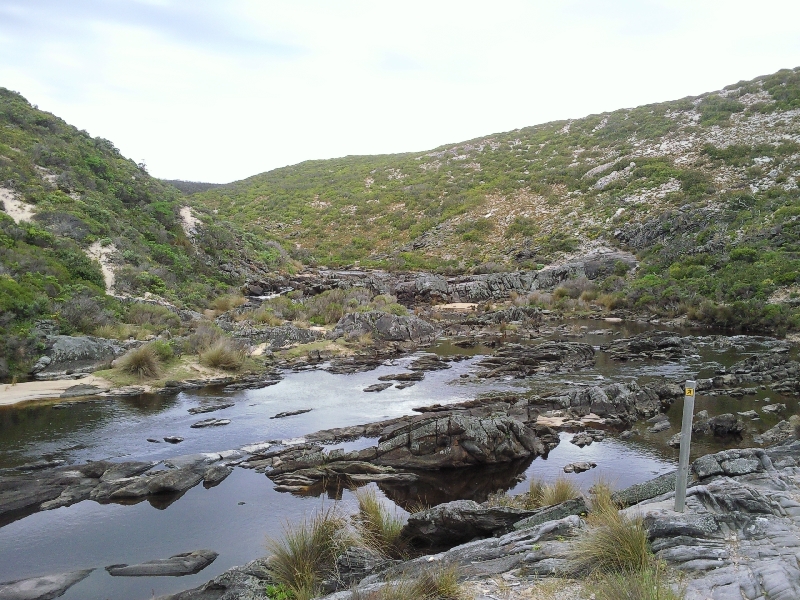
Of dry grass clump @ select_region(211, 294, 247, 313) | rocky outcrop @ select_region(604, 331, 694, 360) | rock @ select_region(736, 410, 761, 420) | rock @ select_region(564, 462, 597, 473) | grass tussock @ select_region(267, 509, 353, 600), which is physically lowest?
rocky outcrop @ select_region(604, 331, 694, 360)

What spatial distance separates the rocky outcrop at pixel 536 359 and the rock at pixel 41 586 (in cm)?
1398

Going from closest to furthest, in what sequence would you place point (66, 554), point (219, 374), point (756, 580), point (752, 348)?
1. point (756, 580)
2. point (66, 554)
3. point (219, 374)
4. point (752, 348)

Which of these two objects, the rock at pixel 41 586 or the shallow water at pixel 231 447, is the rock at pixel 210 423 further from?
the rock at pixel 41 586

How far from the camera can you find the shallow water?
319 inches

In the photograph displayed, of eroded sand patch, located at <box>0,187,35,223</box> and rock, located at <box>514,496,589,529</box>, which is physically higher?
A: eroded sand patch, located at <box>0,187,35,223</box>

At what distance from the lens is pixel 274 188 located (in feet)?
255

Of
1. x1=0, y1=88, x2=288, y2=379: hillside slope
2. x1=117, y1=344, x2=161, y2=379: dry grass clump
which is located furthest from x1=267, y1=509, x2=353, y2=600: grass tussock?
x1=0, y1=88, x2=288, y2=379: hillside slope

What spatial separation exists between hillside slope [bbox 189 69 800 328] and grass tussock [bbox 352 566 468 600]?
974 inches

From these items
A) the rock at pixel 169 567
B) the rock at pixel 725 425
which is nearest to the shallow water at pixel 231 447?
the rock at pixel 169 567

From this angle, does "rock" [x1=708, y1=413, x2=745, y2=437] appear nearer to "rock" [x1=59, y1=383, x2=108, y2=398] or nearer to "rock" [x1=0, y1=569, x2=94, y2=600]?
"rock" [x1=0, y1=569, x2=94, y2=600]

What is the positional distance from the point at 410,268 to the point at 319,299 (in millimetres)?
17584

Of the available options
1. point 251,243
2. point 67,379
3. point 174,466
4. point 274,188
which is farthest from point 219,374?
point 274,188

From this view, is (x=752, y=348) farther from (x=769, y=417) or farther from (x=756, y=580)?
(x=756, y=580)

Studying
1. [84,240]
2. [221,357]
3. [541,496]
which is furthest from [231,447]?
[84,240]
